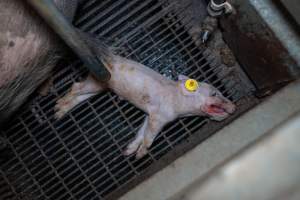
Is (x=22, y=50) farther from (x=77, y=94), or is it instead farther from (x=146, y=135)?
(x=146, y=135)

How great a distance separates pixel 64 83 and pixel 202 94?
685 millimetres

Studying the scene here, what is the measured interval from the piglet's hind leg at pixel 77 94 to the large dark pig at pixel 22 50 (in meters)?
0.16

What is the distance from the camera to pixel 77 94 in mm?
1895

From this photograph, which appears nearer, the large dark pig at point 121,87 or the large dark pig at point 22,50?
the large dark pig at point 22,50

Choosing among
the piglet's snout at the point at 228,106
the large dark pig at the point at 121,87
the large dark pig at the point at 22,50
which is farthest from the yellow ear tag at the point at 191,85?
the large dark pig at the point at 22,50

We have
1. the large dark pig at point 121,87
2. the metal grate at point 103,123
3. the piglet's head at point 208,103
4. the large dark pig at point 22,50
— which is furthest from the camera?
the metal grate at point 103,123

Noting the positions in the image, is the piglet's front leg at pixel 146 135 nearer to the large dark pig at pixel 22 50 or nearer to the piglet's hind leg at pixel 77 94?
the piglet's hind leg at pixel 77 94

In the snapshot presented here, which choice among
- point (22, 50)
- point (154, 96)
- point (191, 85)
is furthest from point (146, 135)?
point (22, 50)

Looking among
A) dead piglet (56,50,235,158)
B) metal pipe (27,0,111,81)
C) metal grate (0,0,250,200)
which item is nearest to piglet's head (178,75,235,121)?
dead piglet (56,50,235,158)

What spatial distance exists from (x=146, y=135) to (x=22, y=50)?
66 cm

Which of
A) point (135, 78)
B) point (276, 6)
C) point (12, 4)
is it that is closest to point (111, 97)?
point (135, 78)

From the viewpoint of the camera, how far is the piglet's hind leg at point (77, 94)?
187 centimetres

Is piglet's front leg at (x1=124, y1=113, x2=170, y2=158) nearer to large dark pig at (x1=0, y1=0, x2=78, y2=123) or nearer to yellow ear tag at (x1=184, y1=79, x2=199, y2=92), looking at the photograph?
yellow ear tag at (x1=184, y1=79, x2=199, y2=92)

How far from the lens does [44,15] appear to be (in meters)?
1.32
